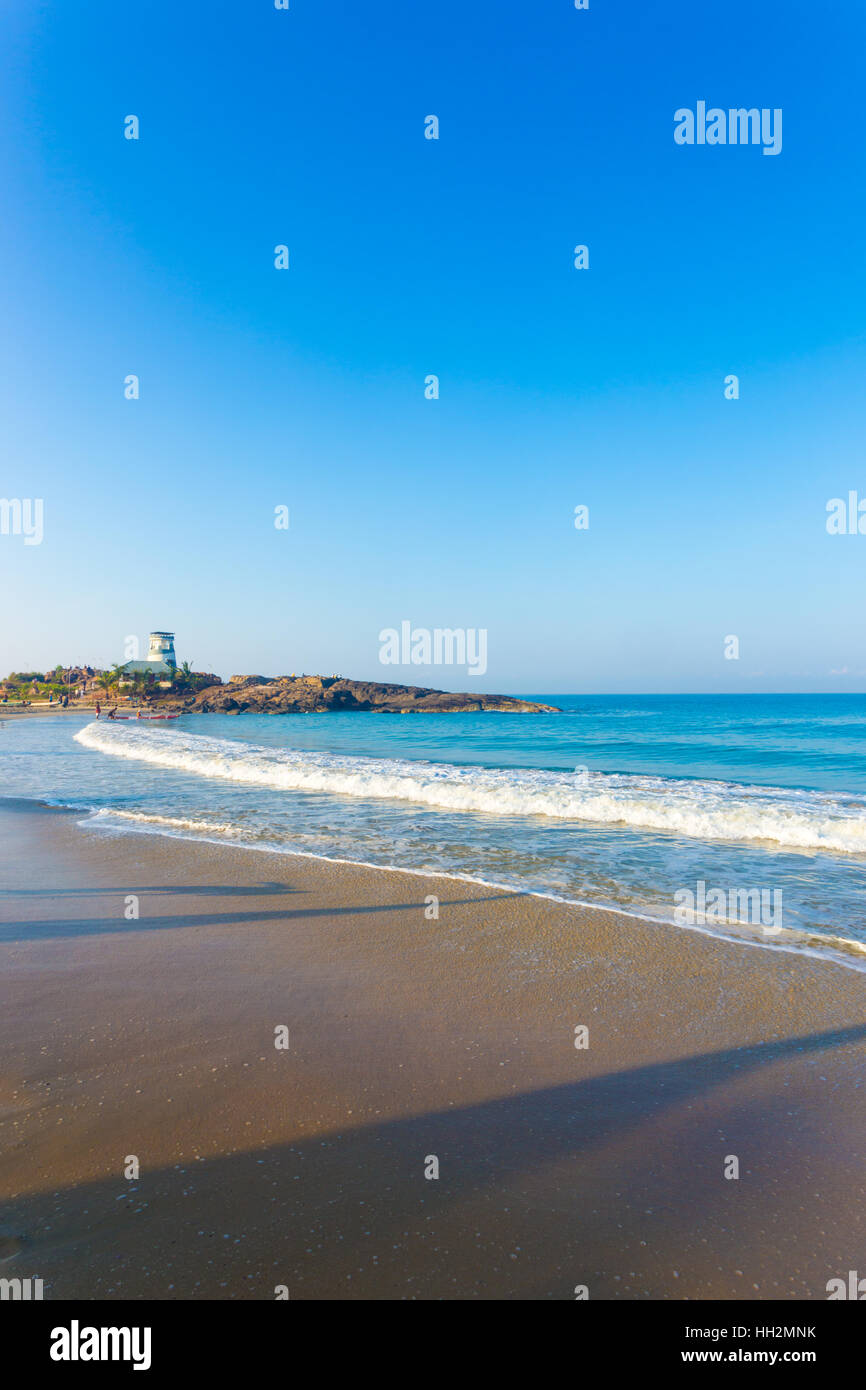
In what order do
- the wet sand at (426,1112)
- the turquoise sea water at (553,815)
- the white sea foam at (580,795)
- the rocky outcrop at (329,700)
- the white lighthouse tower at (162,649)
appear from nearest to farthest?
the wet sand at (426,1112)
the turquoise sea water at (553,815)
the white sea foam at (580,795)
the rocky outcrop at (329,700)
the white lighthouse tower at (162,649)

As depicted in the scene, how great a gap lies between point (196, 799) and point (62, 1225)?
48.0 ft

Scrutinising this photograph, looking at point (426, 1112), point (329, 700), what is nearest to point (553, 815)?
point (426, 1112)

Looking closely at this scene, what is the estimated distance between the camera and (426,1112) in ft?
12.4

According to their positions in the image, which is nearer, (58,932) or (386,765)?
(58,932)

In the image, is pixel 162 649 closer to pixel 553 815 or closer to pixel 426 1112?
pixel 553 815

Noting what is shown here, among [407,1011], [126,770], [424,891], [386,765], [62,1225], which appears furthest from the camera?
[386,765]

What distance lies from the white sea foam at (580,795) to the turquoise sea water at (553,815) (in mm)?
55

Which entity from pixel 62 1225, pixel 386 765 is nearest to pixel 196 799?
pixel 386 765

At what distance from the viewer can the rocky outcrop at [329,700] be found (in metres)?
104

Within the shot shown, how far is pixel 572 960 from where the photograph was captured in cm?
630

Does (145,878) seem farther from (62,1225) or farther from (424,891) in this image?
(62,1225)

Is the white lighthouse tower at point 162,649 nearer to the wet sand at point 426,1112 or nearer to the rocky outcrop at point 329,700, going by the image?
the rocky outcrop at point 329,700

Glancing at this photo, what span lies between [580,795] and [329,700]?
3876 inches

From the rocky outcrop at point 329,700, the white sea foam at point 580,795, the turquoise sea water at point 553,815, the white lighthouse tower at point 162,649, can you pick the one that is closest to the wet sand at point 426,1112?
the turquoise sea water at point 553,815
